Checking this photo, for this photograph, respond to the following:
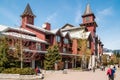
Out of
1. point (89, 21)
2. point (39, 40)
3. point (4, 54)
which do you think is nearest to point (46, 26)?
point (39, 40)

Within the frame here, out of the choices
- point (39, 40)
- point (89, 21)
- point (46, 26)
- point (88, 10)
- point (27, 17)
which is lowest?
point (39, 40)

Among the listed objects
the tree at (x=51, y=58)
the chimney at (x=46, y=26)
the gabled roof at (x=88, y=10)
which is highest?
the gabled roof at (x=88, y=10)

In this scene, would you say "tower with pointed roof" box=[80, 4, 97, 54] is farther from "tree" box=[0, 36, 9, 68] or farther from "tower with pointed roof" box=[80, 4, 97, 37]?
"tree" box=[0, 36, 9, 68]

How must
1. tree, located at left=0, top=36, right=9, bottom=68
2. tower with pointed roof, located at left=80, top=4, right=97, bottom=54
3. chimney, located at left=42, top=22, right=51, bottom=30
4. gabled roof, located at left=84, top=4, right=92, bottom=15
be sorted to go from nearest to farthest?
1. tree, located at left=0, top=36, right=9, bottom=68
2. chimney, located at left=42, top=22, right=51, bottom=30
3. tower with pointed roof, located at left=80, top=4, right=97, bottom=54
4. gabled roof, located at left=84, top=4, right=92, bottom=15

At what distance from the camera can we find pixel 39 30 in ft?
165

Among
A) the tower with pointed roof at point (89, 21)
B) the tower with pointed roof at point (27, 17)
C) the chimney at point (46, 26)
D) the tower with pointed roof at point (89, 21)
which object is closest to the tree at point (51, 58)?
the chimney at point (46, 26)

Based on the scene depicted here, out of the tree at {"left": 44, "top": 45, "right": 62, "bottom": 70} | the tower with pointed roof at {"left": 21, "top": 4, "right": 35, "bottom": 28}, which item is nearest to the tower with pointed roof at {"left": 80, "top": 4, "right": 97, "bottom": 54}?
the tower with pointed roof at {"left": 21, "top": 4, "right": 35, "bottom": 28}

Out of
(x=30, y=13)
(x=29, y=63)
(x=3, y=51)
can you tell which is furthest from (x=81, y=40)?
(x=3, y=51)

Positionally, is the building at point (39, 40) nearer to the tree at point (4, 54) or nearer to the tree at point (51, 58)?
the tree at point (51, 58)

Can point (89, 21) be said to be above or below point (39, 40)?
above

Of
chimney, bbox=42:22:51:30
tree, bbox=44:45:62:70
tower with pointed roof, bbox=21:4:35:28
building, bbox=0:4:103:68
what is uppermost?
tower with pointed roof, bbox=21:4:35:28

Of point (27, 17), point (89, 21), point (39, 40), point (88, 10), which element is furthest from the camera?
point (88, 10)

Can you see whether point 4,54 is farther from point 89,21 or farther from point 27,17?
point 89,21

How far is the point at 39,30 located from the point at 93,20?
3190 cm
